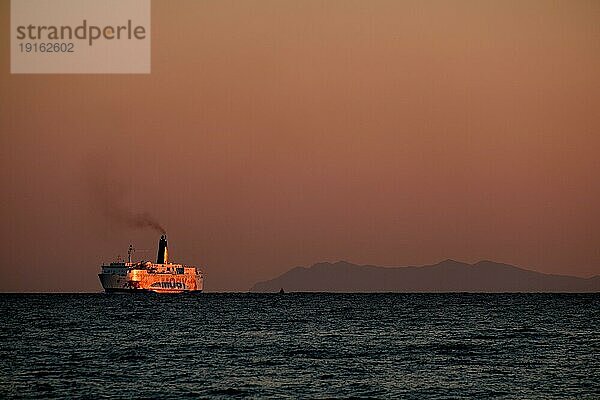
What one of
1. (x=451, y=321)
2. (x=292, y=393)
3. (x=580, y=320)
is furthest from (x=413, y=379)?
(x=580, y=320)

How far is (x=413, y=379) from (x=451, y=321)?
212 ft

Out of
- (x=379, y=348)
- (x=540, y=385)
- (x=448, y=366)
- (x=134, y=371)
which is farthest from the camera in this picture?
(x=379, y=348)

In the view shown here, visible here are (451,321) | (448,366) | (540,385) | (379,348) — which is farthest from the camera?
(451,321)

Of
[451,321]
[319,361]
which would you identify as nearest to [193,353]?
[319,361]

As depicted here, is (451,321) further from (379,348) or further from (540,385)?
(540,385)

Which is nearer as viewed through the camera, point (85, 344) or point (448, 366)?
point (448, 366)

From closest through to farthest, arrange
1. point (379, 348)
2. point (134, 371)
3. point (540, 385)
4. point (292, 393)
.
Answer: point (292, 393) < point (540, 385) < point (134, 371) < point (379, 348)

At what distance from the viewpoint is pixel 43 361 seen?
59750mm

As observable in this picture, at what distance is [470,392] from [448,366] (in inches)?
434

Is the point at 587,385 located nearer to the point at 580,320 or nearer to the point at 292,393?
the point at 292,393

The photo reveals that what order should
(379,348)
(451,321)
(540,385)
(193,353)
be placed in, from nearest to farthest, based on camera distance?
(540,385), (193,353), (379,348), (451,321)

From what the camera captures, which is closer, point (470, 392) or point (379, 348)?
Result: point (470, 392)

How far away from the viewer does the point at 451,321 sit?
115750 mm

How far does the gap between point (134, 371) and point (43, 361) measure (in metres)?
7.91
